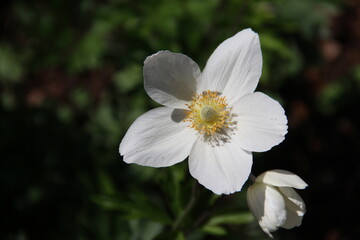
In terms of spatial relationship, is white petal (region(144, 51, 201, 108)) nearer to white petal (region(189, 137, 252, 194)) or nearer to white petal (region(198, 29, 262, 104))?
white petal (region(198, 29, 262, 104))

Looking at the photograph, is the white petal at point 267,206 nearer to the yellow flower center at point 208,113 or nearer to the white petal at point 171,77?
the yellow flower center at point 208,113

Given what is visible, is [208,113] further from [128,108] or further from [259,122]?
[128,108]

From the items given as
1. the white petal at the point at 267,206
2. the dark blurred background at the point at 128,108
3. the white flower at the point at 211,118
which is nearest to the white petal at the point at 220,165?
the white flower at the point at 211,118

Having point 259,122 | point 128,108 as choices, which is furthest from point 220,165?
point 128,108

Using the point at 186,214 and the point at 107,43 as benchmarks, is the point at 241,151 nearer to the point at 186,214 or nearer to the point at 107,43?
the point at 186,214

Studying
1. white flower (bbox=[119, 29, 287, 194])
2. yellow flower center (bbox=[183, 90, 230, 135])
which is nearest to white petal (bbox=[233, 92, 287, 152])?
white flower (bbox=[119, 29, 287, 194])

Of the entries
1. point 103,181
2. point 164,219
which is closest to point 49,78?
point 103,181
